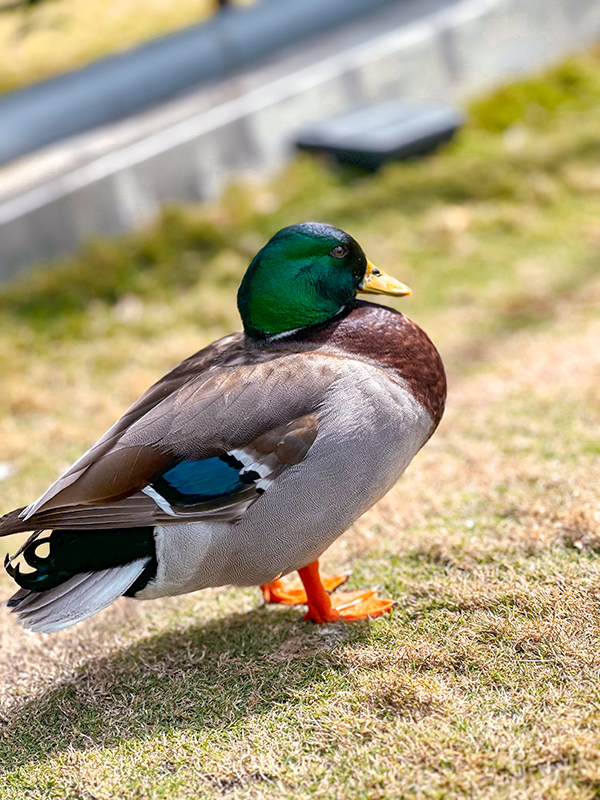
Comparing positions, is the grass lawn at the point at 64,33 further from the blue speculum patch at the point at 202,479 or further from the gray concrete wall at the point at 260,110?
the blue speculum patch at the point at 202,479

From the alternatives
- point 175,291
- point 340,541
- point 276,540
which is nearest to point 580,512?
point 340,541

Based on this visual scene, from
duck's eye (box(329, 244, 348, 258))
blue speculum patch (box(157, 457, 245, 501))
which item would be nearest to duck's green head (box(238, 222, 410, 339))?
duck's eye (box(329, 244, 348, 258))

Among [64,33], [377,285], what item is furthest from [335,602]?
[64,33]

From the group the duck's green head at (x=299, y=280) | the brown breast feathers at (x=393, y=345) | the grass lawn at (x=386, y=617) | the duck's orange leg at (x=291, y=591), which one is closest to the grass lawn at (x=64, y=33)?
the grass lawn at (x=386, y=617)

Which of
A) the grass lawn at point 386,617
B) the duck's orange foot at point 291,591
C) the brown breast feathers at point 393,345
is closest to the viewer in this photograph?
the grass lawn at point 386,617

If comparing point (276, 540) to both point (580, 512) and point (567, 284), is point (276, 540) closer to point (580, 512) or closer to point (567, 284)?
point (580, 512)

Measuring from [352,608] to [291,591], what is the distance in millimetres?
310

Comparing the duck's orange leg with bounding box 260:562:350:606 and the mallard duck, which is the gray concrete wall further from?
the mallard duck

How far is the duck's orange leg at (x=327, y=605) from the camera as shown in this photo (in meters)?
2.55

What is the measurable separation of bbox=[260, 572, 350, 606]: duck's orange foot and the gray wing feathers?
0.57 m

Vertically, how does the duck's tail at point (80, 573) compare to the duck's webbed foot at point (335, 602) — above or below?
above

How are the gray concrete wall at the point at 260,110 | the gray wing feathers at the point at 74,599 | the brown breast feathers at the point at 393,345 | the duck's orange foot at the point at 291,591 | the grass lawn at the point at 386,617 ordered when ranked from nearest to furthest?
the grass lawn at the point at 386,617 → the gray wing feathers at the point at 74,599 → the brown breast feathers at the point at 393,345 → the duck's orange foot at the point at 291,591 → the gray concrete wall at the point at 260,110

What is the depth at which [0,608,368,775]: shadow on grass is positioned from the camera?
228 centimetres

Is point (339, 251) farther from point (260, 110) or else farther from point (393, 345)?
point (260, 110)
